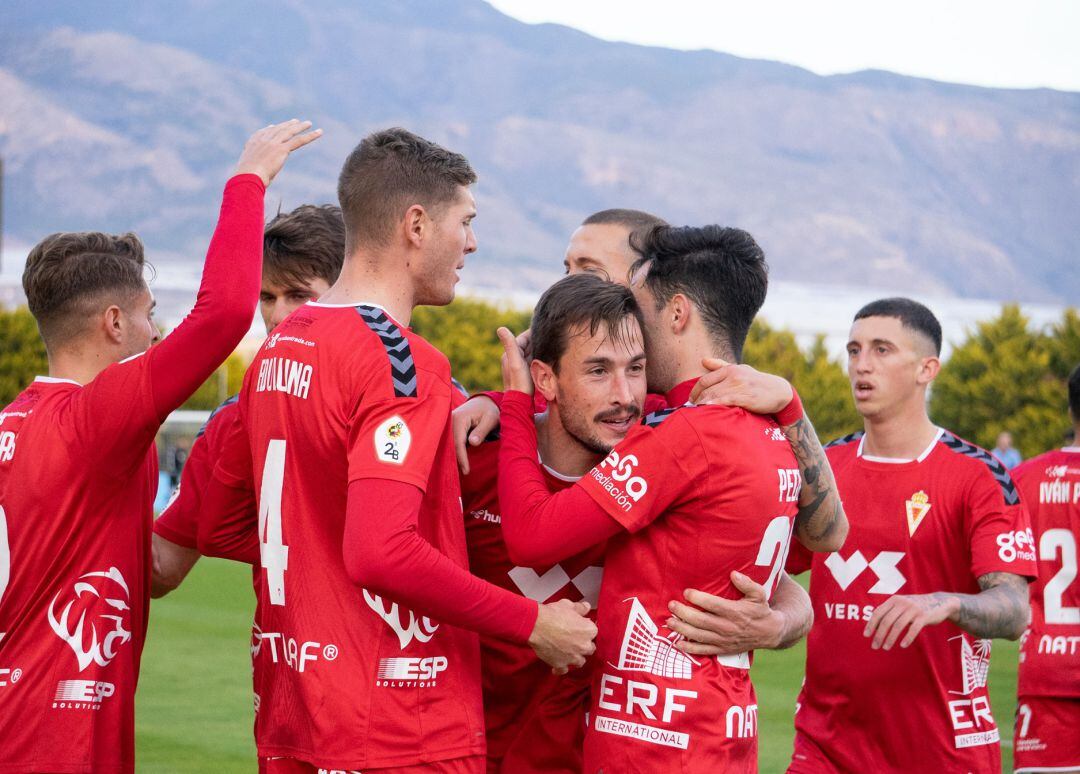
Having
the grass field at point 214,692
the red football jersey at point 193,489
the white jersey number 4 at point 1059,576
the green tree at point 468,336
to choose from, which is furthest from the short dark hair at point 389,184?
the green tree at point 468,336

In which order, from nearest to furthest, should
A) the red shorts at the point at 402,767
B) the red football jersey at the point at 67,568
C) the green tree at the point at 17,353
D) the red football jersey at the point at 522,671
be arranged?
the red shorts at the point at 402,767
the red football jersey at the point at 67,568
the red football jersey at the point at 522,671
the green tree at the point at 17,353

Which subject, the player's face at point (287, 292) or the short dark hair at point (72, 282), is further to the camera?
the player's face at point (287, 292)

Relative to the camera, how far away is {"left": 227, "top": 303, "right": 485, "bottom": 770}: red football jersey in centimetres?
341

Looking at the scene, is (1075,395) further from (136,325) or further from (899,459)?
(136,325)

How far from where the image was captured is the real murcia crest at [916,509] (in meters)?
5.64

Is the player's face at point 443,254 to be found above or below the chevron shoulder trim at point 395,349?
above

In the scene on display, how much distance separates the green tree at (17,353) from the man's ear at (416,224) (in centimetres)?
4584

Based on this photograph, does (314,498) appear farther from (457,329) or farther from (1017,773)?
(457,329)

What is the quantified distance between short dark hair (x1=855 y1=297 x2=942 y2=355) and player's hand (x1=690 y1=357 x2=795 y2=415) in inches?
103

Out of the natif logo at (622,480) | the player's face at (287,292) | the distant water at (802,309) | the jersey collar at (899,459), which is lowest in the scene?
the natif logo at (622,480)

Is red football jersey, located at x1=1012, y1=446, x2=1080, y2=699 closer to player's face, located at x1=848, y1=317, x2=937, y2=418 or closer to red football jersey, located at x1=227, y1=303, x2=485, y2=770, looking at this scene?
player's face, located at x1=848, y1=317, x2=937, y2=418

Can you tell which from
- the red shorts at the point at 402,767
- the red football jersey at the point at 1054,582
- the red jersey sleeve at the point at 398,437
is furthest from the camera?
the red football jersey at the point at 1054,582

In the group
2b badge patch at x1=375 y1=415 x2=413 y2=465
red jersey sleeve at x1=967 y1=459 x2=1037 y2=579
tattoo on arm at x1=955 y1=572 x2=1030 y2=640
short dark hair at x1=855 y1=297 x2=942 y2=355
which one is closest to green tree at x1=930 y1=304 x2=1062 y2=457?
short dark hair at x1=855 y1=297 x2=942 y2=355

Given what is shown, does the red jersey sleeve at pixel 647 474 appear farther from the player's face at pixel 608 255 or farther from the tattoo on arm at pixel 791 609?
the player's face at pixel 608 255
